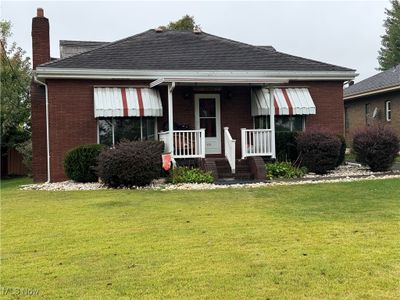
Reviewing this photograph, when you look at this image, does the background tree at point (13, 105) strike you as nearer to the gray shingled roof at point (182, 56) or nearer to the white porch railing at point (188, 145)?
the gray shingled roof at point (182, 56)

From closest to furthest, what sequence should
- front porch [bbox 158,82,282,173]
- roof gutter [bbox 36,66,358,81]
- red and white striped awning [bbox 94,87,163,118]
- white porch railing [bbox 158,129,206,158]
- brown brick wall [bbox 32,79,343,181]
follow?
white porch railing [bbox 158,129,206,158], roof gutter [bbox 36,66,358,81], red and white striped awning [bbox 94,87,163,118], brown brick wall [bbox 32,79,343,181], front porch [bbox 158,82,282,173]

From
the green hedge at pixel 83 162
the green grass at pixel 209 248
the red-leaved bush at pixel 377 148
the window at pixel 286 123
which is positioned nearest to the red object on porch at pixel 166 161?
the green hedge at pixel 83 162

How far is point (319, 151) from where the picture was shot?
609 inches

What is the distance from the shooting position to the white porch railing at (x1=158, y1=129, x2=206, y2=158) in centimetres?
1570

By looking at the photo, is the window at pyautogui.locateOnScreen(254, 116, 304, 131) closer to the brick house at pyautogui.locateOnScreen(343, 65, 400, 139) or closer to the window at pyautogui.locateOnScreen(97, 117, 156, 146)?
the window at pyautogui.locateOnScreen(97, 117, 156, 146)

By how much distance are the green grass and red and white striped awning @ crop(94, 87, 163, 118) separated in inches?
251

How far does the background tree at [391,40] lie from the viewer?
5472 centimetres

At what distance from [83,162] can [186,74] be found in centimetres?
490

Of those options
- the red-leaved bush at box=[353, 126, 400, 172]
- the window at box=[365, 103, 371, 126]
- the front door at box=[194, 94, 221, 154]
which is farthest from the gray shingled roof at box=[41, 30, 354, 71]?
the window at box=[365, 103, 371, 126]

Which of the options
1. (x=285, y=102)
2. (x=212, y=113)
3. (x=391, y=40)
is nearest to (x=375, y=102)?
(x=285, y=102)

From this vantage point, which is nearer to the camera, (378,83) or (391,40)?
(378,83)

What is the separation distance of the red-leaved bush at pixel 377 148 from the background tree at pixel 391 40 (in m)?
42.1

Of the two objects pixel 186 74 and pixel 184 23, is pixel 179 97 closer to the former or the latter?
pixel 186 74

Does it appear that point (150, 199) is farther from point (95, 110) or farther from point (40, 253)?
point (95, 110)
